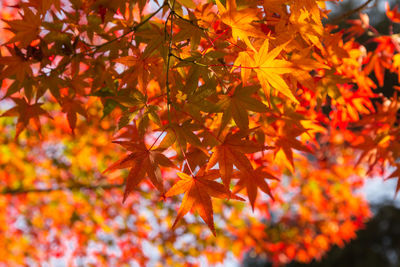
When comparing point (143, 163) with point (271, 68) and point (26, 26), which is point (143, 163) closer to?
point (271, 68)

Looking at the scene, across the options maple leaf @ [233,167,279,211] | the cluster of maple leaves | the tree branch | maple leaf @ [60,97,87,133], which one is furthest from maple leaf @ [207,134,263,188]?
the tree branch

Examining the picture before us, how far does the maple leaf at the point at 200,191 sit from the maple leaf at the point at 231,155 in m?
0.04

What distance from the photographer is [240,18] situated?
2.87 feet

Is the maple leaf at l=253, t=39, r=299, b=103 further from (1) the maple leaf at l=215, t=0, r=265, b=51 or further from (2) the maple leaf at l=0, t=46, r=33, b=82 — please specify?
(2) the maple leaf at l=0, t=46, r=33, b=82

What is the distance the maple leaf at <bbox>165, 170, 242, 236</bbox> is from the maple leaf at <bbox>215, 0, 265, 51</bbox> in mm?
397

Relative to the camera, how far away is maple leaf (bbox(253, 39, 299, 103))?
2.94 ft

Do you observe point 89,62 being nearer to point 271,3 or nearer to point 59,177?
point 271,3

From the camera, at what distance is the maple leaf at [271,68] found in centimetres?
90

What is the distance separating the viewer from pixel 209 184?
999 mm

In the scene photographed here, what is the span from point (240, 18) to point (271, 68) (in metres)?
0.16

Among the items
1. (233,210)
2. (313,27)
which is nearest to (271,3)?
(313,27)

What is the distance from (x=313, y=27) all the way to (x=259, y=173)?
587 mm

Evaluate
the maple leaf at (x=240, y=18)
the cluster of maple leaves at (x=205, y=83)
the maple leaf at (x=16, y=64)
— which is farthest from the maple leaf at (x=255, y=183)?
the maple leaf at (x=16, y=64)

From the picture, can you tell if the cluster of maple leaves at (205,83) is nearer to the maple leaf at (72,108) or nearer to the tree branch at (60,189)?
the maple leaf at (72,108)
